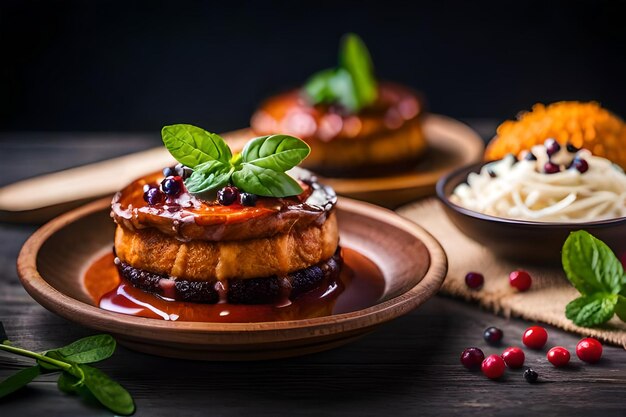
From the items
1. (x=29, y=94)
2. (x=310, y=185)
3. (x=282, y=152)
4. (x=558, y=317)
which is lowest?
(x=29, y=94)

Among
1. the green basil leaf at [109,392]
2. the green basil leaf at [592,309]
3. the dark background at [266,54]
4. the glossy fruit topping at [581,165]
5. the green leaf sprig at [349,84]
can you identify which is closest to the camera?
the green basil leaf at [109,392]


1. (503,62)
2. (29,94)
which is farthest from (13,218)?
(503,62)

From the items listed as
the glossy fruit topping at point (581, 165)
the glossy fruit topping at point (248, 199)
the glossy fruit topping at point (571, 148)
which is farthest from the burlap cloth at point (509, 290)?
the glossy fruit topping at point (248, 199)

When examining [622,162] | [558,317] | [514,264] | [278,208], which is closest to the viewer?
[278,208]

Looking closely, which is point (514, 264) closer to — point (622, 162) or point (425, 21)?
point (622, 162)

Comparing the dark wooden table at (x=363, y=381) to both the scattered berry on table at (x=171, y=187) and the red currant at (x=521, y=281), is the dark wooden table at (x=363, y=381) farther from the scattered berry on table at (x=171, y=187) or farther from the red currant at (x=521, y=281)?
the scattered berry on table at (x=171, y=187)

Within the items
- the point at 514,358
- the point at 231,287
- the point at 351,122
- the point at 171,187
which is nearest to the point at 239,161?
the point at 171,187

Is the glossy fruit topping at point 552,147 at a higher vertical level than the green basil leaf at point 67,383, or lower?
higher
